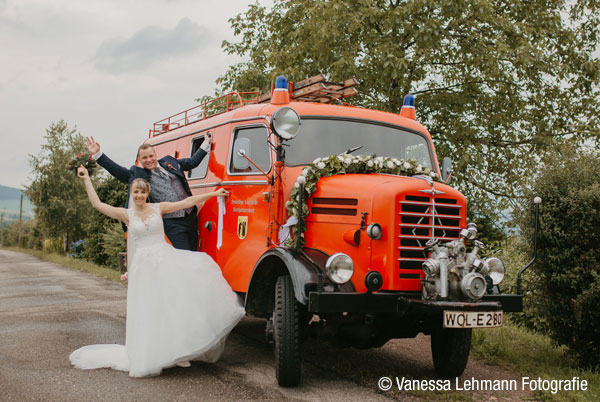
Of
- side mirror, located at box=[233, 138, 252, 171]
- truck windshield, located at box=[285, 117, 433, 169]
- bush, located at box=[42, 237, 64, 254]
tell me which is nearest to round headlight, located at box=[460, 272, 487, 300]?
truck windshield, located at box=[285, 117, 433, 169]

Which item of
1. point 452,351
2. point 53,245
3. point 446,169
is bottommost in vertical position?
point 53,245

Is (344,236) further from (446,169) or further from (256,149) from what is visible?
(446,169)

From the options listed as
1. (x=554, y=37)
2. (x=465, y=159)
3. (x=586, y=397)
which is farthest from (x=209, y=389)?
(x=554, y=37)

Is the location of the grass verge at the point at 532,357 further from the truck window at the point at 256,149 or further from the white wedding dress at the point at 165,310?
the truck window at the point at 256,149

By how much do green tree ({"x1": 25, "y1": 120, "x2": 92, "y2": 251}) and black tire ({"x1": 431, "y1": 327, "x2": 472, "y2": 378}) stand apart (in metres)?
26.3

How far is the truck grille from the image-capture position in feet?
17.0

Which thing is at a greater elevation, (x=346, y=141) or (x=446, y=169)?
(x=346, y=141)

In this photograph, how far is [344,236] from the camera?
17.7ft

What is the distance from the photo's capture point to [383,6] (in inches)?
509

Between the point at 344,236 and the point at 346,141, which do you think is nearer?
the point at 344,236

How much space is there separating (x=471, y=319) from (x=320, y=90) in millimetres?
3509

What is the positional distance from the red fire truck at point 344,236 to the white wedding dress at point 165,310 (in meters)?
0.35

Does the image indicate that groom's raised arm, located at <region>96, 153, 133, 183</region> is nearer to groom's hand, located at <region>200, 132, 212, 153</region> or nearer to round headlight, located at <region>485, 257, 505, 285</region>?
groom's hand, located at <region>200, 132, 212, 153</region>

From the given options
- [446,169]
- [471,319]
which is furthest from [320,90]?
[471,319]
